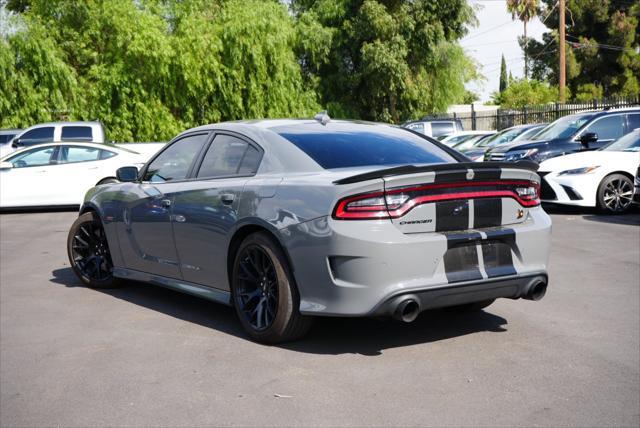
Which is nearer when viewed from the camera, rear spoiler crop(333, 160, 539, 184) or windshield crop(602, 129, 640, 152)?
rear spoiler crop(333, 160, 539, 184)

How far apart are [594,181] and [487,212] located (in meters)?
8.98

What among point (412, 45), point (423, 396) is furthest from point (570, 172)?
point (412, 45)

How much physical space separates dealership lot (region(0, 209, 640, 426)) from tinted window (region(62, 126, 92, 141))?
14.4 m

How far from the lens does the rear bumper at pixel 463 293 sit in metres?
5.11

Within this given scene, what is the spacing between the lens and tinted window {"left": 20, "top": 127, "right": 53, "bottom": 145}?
2225 centimetres

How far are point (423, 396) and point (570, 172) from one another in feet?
32.9

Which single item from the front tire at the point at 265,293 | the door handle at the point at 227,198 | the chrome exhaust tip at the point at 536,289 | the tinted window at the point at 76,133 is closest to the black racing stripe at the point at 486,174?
the chrome exhaust tip at the point at 536,289

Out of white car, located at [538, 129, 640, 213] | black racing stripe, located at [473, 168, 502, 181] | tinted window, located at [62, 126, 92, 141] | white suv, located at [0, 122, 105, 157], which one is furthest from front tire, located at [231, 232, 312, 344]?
tinted window, located at [62, 126, 92, 141]

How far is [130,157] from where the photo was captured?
17.3 meters

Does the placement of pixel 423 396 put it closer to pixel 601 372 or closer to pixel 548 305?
pixel 601 372

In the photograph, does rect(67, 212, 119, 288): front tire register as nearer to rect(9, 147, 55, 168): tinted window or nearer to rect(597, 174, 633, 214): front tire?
rect(597, 174, 633, 214): front tire

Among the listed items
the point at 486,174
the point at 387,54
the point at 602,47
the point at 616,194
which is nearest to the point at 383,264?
the point at 486,174

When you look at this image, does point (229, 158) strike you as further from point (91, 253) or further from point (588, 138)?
point (588, 138)

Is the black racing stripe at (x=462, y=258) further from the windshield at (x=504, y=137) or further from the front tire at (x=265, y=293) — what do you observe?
the windshield at (x=504, y=137)
